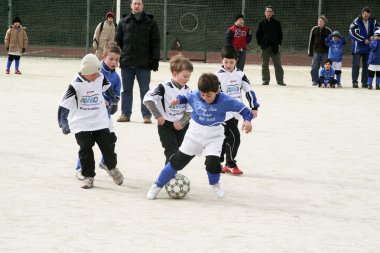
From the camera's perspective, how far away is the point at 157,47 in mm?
13547

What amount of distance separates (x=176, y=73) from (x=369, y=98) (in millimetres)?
10797

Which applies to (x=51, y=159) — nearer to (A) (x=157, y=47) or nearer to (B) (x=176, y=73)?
(B) (x=176, y=73)

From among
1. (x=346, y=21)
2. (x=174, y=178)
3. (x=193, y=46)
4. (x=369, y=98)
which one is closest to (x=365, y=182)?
(x=174, y=178)

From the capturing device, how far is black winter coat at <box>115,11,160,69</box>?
44.0ft

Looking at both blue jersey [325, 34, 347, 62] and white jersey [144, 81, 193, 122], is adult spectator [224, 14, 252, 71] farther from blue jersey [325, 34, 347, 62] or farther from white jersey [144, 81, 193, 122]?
white jersey [144, 81, 193, 122]

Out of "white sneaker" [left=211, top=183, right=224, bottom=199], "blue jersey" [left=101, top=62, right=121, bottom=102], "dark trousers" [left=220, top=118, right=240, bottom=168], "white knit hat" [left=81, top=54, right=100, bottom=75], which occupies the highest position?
"white knit hat" [left=81, top=54, right=100, bottom=75]

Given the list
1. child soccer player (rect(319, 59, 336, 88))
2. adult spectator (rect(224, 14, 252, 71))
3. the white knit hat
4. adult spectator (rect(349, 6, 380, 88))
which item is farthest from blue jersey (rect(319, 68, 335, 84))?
the white knit hat

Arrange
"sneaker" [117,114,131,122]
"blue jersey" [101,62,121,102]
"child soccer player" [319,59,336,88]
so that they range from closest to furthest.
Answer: "blue jersey" [101,62,121,102]
"sneaker" [117,114,131,122]
"child soccer player" [319,59,336,88]

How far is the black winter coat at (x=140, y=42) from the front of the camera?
13.4 metres

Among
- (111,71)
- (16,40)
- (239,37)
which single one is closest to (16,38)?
(16,40)

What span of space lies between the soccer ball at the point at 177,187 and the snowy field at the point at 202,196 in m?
0.07

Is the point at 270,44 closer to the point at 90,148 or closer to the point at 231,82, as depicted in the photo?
the point at 231,82

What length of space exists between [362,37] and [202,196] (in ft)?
46.0

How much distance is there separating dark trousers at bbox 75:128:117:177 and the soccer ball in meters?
0.75
